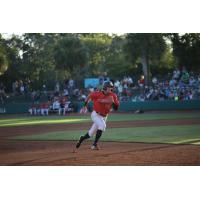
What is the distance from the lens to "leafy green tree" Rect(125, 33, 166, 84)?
1231cm

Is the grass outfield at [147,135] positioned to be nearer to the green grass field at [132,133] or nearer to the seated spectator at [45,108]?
the green grass field at [132,133]

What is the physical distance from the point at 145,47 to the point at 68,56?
300 cm

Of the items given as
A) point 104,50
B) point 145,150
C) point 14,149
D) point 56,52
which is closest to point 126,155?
point 145,150

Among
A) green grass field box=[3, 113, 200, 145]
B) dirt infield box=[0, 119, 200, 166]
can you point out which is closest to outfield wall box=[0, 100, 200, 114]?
green grass field box=[3, 113, 200, 145]

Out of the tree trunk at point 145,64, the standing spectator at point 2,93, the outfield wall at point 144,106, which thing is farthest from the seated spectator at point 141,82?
the standing spectator at point 2,93

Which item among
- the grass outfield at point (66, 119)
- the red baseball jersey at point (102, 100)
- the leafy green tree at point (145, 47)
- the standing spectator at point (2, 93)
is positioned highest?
the leafy green tree at point (145, 47)

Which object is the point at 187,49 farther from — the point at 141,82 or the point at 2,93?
the point at 2,93

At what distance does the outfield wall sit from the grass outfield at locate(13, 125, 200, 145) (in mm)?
694

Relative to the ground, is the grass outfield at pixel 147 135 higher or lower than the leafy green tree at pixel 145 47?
lower

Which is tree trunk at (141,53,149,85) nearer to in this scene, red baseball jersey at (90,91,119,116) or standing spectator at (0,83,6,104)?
red baseball jersey at (90,91,119,116)

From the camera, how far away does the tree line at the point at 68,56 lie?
40.1ft

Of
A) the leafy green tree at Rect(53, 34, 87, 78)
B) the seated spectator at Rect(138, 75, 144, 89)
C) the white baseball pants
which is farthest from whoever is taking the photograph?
the seated spectator at Rect(138, 75, 144, 89)

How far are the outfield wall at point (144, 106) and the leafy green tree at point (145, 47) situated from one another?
1.65 m
